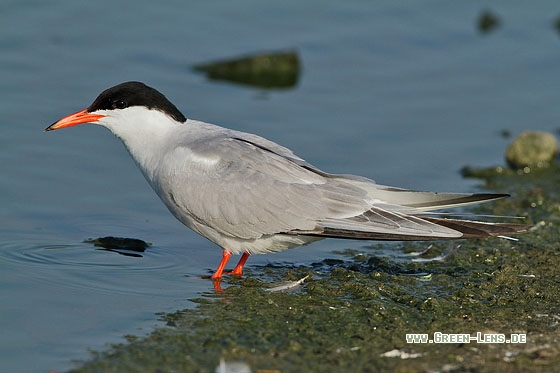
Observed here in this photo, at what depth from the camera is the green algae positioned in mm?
4973

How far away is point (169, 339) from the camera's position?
5270 mm

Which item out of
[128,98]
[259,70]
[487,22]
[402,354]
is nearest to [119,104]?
[128,98]

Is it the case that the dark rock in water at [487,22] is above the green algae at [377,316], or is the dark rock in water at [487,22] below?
above

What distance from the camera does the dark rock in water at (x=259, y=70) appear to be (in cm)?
1046

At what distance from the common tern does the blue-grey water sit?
0.50m

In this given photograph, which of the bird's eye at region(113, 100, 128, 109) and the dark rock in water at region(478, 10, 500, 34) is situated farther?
the dark rock in water at region(478, 10, 500, 34)

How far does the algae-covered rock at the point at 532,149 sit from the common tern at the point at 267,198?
2879mm

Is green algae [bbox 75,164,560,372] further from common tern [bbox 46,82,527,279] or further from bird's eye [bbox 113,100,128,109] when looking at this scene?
bird's eye [bbox 113,100,128,109]

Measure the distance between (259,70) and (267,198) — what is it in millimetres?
4713

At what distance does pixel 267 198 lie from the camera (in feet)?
20.1

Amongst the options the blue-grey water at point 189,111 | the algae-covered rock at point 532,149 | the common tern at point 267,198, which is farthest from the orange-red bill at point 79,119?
the algae-covered rock at point 532,149

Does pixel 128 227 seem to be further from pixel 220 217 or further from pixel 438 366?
pixel 438 366

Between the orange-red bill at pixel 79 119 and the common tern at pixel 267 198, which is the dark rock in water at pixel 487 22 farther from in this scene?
the orange-red bill at pixel 79 119

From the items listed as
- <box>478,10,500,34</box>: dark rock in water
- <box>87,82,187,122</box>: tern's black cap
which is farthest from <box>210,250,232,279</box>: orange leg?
<box>478,10,500,34</box>: dark rock in water
